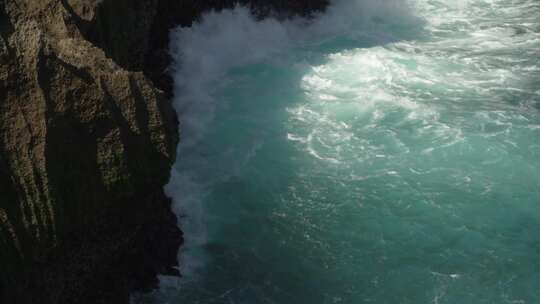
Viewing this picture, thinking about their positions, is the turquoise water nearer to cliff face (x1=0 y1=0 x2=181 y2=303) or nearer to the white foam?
the white foam

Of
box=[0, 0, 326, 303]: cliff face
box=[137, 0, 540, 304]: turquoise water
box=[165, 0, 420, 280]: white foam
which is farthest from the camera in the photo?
box=[165, 0, 420, 280]: white foam

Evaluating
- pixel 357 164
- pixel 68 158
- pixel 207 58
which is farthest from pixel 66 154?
pixel 207 58

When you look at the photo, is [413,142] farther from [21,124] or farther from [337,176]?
[21,124]

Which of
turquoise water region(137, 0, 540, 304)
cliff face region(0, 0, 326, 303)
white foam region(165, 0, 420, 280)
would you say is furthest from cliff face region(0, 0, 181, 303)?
white foam region(165, 0, 420, 280)

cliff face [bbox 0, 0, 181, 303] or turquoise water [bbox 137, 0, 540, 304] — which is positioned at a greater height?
cliff face [bbox 0, 0, 181, 303]

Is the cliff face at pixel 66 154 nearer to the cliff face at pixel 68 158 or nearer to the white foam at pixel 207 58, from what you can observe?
the cliff face at pixel 68 158

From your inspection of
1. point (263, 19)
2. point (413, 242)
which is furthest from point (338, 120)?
point (263, 19)
